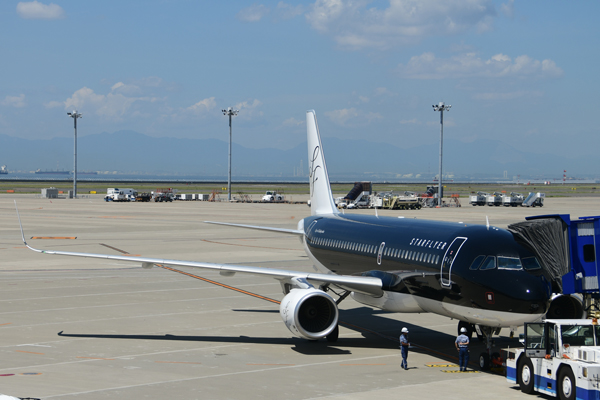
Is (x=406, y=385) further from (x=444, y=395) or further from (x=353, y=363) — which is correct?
(x=353, y=363)

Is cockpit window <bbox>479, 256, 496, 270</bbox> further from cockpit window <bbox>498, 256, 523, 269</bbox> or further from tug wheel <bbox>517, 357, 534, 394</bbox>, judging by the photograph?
tug wheel <bbox>517, 357, 534, 394</bbox>

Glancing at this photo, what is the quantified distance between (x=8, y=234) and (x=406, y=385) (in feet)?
178

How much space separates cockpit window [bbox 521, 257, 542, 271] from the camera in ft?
64.5

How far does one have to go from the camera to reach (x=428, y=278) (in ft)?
71.5

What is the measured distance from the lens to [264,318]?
→ 28.9 meters

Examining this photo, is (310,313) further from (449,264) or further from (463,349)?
(463,349)

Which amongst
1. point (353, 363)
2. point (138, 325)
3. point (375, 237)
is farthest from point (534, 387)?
point (138, 325)

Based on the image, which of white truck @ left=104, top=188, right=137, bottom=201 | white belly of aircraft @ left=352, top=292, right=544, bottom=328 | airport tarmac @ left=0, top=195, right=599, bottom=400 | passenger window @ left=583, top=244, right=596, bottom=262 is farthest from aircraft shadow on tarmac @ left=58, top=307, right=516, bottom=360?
white truck @ left=104, top=188, right=137, bottom=201

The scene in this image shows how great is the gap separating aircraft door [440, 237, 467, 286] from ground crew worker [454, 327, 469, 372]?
1.56 m

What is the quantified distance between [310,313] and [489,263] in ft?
20.3

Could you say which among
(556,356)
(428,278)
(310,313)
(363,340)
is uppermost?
(428,278)

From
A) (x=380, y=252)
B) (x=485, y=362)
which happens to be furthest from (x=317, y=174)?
(x=485, y=362)

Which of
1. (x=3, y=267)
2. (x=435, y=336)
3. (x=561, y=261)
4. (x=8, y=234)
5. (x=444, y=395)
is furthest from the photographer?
(x=8, y=234)

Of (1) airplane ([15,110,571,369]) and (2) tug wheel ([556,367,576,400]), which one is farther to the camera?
(1) airplane ([15,110,571,369])
